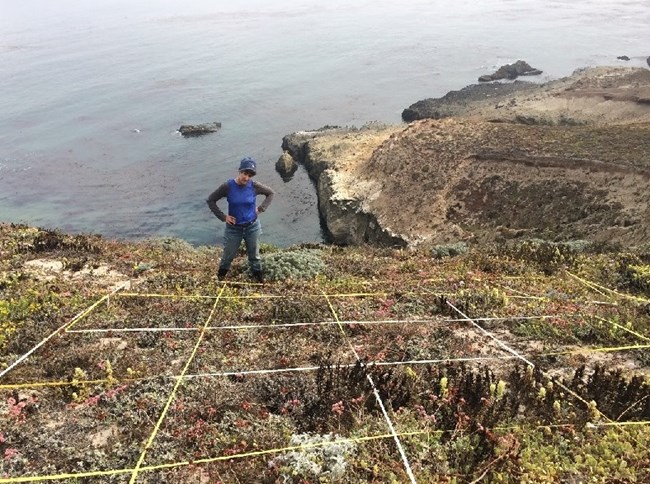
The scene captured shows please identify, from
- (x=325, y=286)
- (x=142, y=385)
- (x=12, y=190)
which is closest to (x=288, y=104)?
(x=12, y=190)

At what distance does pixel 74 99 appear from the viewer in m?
67.1

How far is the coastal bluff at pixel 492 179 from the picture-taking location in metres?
27.9

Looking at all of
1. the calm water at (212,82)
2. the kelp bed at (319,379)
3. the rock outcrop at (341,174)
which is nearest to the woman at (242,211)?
the kelp bed at (319,379)

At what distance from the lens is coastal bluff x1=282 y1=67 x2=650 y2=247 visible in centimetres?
2791

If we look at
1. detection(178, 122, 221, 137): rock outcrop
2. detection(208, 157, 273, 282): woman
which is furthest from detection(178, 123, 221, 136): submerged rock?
detection(208, 157, 273, 282): woman

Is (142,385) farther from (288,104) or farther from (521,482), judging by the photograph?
(288,104)

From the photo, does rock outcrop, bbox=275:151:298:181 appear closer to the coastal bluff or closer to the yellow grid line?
the coastal bluff

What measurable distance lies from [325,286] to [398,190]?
83.4 ft

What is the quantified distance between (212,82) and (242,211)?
67.4m

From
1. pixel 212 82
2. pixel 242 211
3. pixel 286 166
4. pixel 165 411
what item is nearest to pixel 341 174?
pixel 286 166

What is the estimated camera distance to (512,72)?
75438 millimetres

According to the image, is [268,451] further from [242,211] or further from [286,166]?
[286,166]

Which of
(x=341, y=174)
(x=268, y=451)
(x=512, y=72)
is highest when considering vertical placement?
(x=512, y=72)

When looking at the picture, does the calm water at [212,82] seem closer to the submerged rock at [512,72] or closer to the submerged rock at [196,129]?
the submerged rock at [196,129]
